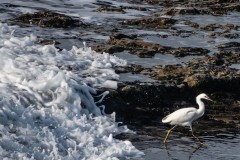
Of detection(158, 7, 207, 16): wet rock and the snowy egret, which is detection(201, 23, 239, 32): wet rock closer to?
detection(158, 7, 207, 16): wet rock

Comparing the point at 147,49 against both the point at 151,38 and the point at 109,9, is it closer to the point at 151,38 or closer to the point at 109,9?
the point at 151,38

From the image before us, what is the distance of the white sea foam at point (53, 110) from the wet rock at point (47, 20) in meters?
5.19

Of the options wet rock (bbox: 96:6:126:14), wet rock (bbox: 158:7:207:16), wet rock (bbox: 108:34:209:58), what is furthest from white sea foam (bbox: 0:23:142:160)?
wet rock (bbox: 158:7:207:16)

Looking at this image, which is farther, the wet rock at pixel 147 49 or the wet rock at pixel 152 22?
the wet rock at pixel 152 22

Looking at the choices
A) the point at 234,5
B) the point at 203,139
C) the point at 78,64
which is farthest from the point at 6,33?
the point at 234,5

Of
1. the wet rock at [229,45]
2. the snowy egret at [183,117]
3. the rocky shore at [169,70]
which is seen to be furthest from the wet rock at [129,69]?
the wet rock at [229,45]

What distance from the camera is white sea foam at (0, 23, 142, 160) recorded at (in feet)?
33.1

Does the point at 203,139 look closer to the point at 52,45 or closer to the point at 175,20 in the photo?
the point at 52,45

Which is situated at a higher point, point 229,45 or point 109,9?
point 109,9

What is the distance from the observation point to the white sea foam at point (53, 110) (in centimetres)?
1009

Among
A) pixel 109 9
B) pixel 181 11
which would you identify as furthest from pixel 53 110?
pixel 181 11

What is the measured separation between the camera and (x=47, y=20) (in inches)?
814

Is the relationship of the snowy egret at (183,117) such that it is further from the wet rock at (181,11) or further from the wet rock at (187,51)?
the wet rock at (181,11)

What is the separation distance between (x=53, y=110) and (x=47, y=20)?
379 inches
